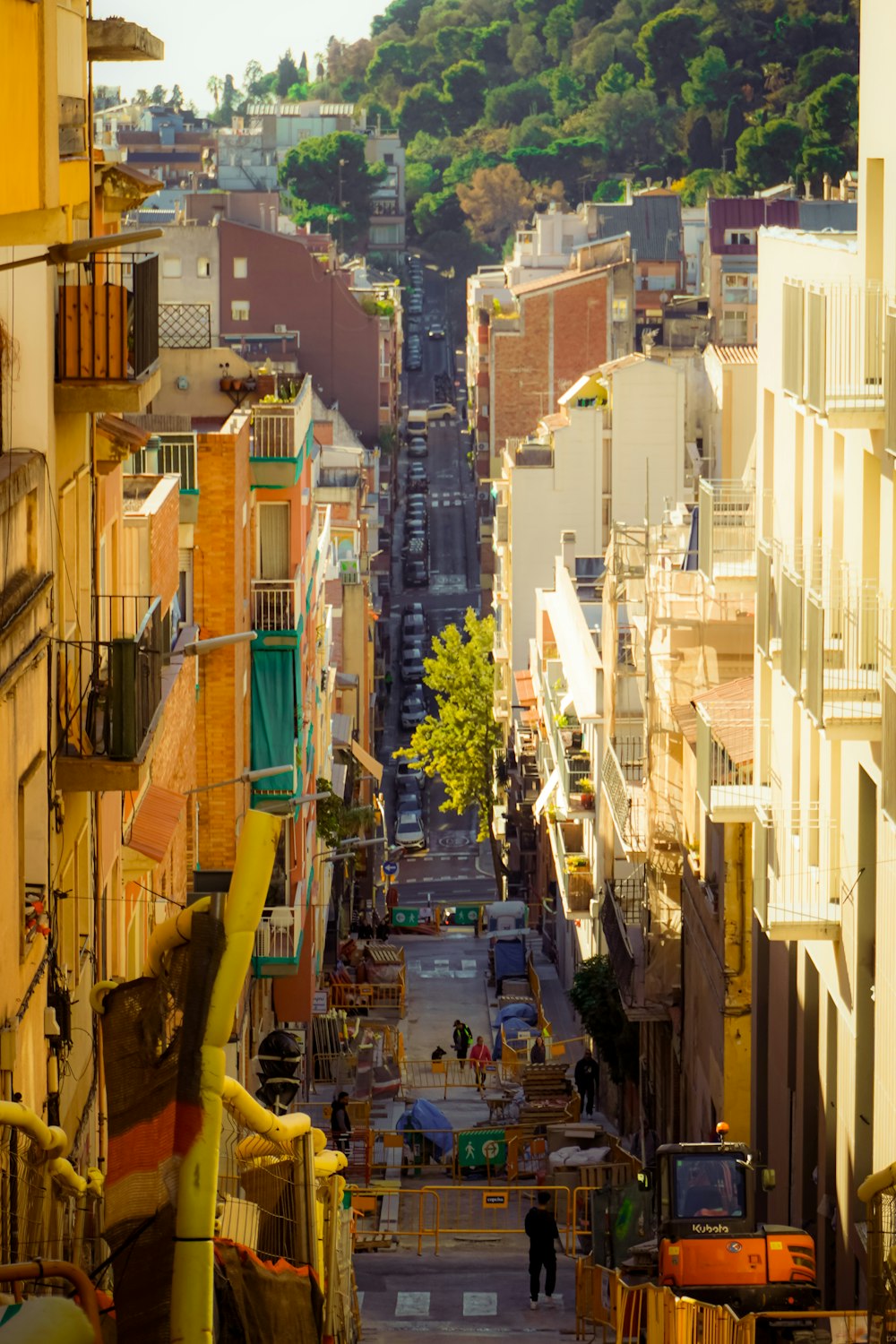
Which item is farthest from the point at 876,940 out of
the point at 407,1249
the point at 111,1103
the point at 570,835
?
the point at 570,835

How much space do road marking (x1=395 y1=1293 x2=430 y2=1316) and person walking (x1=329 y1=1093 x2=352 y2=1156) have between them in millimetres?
11746

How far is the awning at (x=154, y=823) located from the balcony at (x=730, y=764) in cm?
598

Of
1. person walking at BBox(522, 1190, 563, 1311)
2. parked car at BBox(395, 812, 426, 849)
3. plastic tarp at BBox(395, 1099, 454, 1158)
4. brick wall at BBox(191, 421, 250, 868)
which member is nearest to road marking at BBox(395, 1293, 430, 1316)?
person walking at BBox(522, 1190, 563, 1311)

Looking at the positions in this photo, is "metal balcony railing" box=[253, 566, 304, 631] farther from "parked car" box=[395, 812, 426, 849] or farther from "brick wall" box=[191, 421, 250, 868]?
"parked car" box=[395, 812, 426, 849]

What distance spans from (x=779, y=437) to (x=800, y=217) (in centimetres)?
8596

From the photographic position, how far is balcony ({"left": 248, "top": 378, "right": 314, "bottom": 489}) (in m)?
37.9

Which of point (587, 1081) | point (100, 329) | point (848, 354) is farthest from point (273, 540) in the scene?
point (100, 329)

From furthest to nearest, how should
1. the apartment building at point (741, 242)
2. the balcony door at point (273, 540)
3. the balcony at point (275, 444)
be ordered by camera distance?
1. the apartment building at point (741, 242)
2. the balcony door at point (273, 540)
3. the balcony at point (275, 444)

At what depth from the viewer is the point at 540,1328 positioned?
2483 centimetres

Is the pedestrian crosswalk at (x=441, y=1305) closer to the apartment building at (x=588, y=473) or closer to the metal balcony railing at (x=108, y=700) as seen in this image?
the metal balcony railing at (x=108, y=700)

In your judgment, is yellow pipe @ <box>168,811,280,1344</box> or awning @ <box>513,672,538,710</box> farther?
awning @ <box>513,672,538,710</box>

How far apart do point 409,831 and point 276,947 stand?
5254 cm

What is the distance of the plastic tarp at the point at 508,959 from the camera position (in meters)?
58.9

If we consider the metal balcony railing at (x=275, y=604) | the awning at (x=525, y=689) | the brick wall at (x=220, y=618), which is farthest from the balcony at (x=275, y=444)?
the awning at (x=525, y=689)
